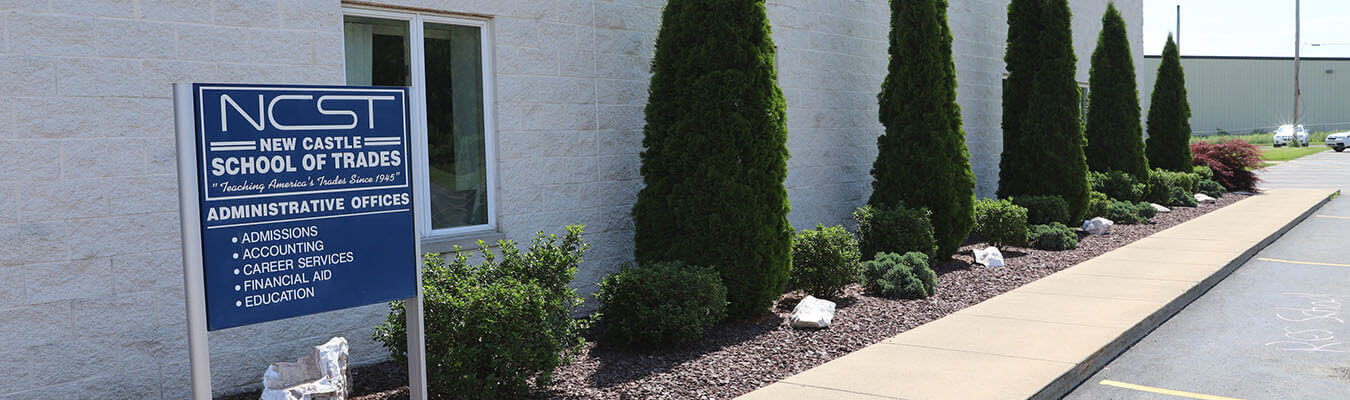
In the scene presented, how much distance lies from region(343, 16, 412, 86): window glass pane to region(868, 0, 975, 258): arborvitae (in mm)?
6088

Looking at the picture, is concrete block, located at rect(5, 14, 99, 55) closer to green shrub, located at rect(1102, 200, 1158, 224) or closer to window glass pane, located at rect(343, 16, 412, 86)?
window glass pane, located at rect(343, 16, 412, 86)

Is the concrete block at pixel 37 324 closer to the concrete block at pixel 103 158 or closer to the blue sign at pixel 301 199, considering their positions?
the concrete block at pixel 103 158

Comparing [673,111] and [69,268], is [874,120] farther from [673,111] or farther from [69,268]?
[69,268]

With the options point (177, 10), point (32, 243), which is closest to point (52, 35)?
point (177, 10)

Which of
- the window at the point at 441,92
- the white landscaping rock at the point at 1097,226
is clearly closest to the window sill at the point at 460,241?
the window at the point at 441,92

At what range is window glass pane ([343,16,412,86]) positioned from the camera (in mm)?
6566

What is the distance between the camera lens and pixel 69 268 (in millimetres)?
5172

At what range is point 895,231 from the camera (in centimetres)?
1028

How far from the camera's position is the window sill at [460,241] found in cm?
677

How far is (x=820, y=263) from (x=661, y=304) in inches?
90.7

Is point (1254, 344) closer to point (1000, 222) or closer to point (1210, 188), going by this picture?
point (1000, 222)

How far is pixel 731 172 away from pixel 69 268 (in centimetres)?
436

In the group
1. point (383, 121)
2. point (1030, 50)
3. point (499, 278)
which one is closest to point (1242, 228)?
point (1030, 50)

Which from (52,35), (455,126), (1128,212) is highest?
(52,35)
